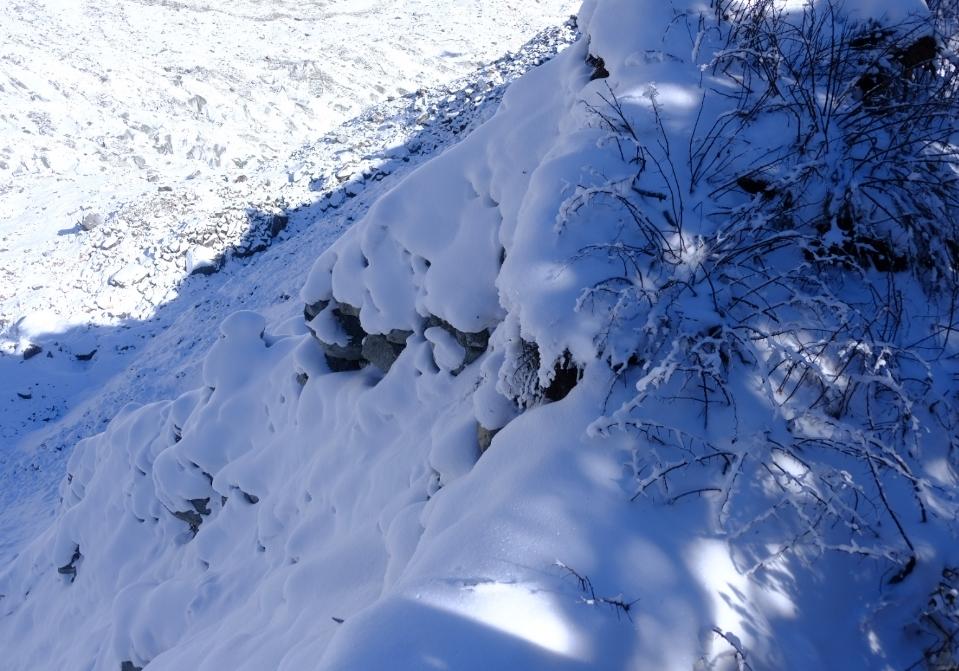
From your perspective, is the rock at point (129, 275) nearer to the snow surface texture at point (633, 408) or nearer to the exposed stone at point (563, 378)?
the snow surface texture at point (633, 408)

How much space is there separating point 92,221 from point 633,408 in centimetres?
1884

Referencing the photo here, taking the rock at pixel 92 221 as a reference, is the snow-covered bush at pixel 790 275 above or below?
above

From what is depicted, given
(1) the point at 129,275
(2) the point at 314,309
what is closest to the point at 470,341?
(2) the point at 314,309

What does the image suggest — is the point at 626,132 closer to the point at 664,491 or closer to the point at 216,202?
the point at 664,491

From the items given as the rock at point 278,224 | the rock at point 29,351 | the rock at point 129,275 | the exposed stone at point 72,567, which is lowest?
the exposed stone at point 72,567

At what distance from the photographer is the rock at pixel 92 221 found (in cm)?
1742

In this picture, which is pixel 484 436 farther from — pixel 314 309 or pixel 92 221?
pixel 92 221

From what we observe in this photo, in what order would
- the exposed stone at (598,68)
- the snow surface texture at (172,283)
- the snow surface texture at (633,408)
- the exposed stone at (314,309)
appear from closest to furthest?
the snow surface texture at (633,408) → the exposed stone at (598,68) → the exposed stone at (314,309) → the snow surface texture at (172,283)

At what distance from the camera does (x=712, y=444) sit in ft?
7.85

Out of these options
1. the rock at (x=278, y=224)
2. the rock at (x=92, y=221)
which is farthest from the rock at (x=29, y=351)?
the rock at (x=278, y=224)

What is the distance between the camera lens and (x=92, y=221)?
57.2 feet

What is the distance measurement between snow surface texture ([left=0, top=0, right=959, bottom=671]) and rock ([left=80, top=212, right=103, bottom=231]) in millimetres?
15499

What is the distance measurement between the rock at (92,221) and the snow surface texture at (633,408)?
50.9 ft

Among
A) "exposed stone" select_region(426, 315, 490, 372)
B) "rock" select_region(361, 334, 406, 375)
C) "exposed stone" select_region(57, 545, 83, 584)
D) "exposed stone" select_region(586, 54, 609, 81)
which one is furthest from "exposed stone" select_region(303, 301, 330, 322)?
"exposed stone" select_region(57, 545, 83, 584)
